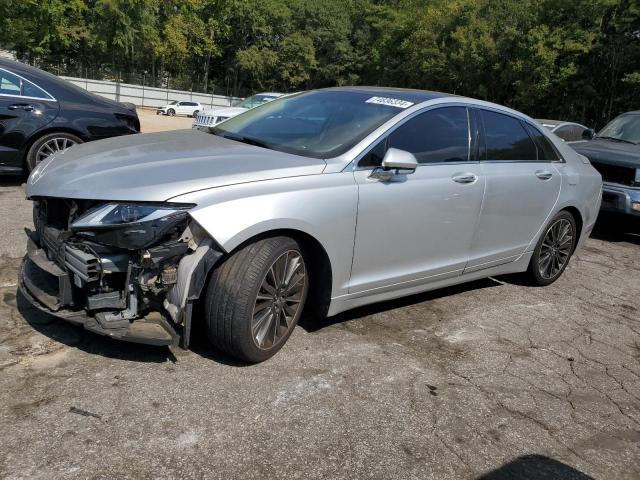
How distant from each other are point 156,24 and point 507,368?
54.2 metres

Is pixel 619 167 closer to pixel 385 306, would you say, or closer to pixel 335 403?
pixel 385 306

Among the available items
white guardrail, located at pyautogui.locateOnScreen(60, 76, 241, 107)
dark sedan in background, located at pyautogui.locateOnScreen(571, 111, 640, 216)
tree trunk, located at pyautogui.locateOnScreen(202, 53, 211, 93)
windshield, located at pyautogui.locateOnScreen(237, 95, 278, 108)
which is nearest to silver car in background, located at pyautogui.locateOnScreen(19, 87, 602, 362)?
dark sedan in background, located at pyautogui.locateOnScreen(571, 111, 640, 216)

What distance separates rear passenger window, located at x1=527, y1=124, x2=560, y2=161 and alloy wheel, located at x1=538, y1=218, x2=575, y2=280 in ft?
1.94

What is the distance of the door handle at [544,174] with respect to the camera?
4926mm

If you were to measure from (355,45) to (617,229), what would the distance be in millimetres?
58235

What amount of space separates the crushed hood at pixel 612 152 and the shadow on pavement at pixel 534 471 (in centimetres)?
593

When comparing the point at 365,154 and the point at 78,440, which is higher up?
the point at 365,154

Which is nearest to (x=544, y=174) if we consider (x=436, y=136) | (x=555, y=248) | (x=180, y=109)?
(x=555, y=248)

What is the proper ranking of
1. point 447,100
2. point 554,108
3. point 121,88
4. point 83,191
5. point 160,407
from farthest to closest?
point 121,88, point 554,108, point 447,100, point 83,191, point 160,407

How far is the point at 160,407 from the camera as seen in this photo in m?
2.88

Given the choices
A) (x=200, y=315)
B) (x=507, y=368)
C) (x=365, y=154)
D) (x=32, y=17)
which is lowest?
(x=507, y=368)

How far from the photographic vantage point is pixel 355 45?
63.3m

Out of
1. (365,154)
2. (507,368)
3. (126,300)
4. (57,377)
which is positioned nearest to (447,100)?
(365,154)

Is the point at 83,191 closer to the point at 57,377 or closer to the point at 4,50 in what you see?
the point at 57,377
